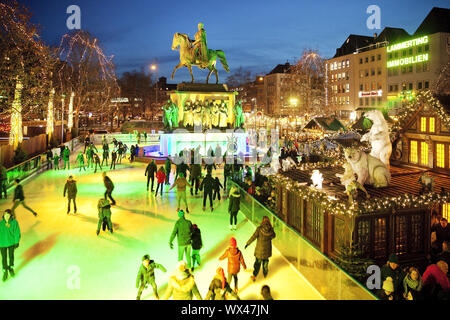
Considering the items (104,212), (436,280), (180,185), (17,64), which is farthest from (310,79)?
(436,280)

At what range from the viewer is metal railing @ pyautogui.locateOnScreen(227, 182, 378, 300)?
6273mm

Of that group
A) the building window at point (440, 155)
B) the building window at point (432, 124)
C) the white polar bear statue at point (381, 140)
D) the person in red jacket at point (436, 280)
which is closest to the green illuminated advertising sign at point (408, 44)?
the building window at point (432, 124)

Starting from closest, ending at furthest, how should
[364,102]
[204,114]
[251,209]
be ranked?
[251,209]
[204,114]
[364,102]

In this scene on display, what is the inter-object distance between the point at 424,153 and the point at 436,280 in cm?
681

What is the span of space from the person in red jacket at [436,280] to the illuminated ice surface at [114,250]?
2016 millimetres

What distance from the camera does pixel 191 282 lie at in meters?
6.08

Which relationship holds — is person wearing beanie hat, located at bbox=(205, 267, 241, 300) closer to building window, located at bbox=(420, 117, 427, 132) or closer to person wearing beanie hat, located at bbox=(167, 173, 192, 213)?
person wearing beanie hat, located at bbox=(167, 173, 192, 213)

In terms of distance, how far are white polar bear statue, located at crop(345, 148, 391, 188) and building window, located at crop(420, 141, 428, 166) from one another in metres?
3.21

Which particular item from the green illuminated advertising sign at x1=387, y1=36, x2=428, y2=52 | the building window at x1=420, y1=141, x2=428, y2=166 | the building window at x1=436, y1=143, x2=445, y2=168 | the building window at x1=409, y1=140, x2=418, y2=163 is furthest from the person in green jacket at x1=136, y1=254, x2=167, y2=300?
the green illuminated advertising sign at x1=387, y1=36, x2=428, y2=52

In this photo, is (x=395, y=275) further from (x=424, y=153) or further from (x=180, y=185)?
(x=180, y=185)
